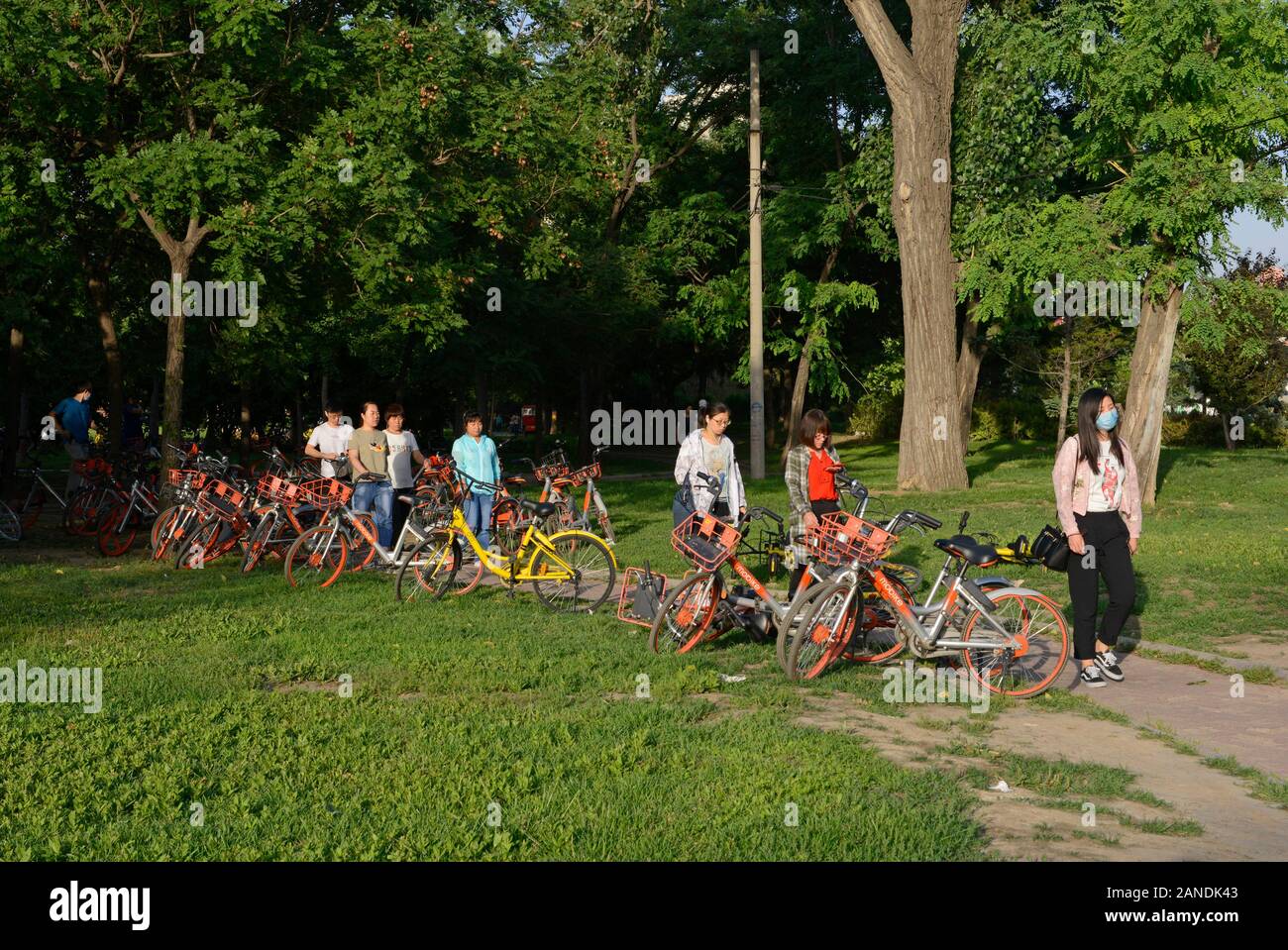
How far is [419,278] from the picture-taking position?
16922mm

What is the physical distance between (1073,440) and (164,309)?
11.7 m

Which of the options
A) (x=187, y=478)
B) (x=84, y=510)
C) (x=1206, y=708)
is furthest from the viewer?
(x=84, y=510)

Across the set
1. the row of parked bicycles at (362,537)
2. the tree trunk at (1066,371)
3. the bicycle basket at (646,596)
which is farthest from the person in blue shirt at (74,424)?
the tree trunk at (1066,371)

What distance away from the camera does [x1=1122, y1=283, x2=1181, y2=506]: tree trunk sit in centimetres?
2050

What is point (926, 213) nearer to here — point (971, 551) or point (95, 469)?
point (95, 469)

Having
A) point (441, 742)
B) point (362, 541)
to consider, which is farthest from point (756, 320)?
point (441, 742)

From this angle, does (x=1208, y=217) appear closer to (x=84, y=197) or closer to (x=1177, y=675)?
(x=1177, y=675)

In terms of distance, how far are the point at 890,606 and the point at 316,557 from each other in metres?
6.31

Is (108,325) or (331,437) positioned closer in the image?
(331,437)

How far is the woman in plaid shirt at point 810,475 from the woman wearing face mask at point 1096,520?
1957mm

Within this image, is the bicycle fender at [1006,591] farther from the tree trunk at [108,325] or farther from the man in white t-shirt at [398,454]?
the tree trunk at [108,325]

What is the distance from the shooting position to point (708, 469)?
34.2ft

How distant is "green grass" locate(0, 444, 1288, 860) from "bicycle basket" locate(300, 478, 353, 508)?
1.36m

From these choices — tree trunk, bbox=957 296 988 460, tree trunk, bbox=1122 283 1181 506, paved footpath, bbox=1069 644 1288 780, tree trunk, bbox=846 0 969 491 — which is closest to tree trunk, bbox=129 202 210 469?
paved footpath, bbox=1069 644 1288 780
